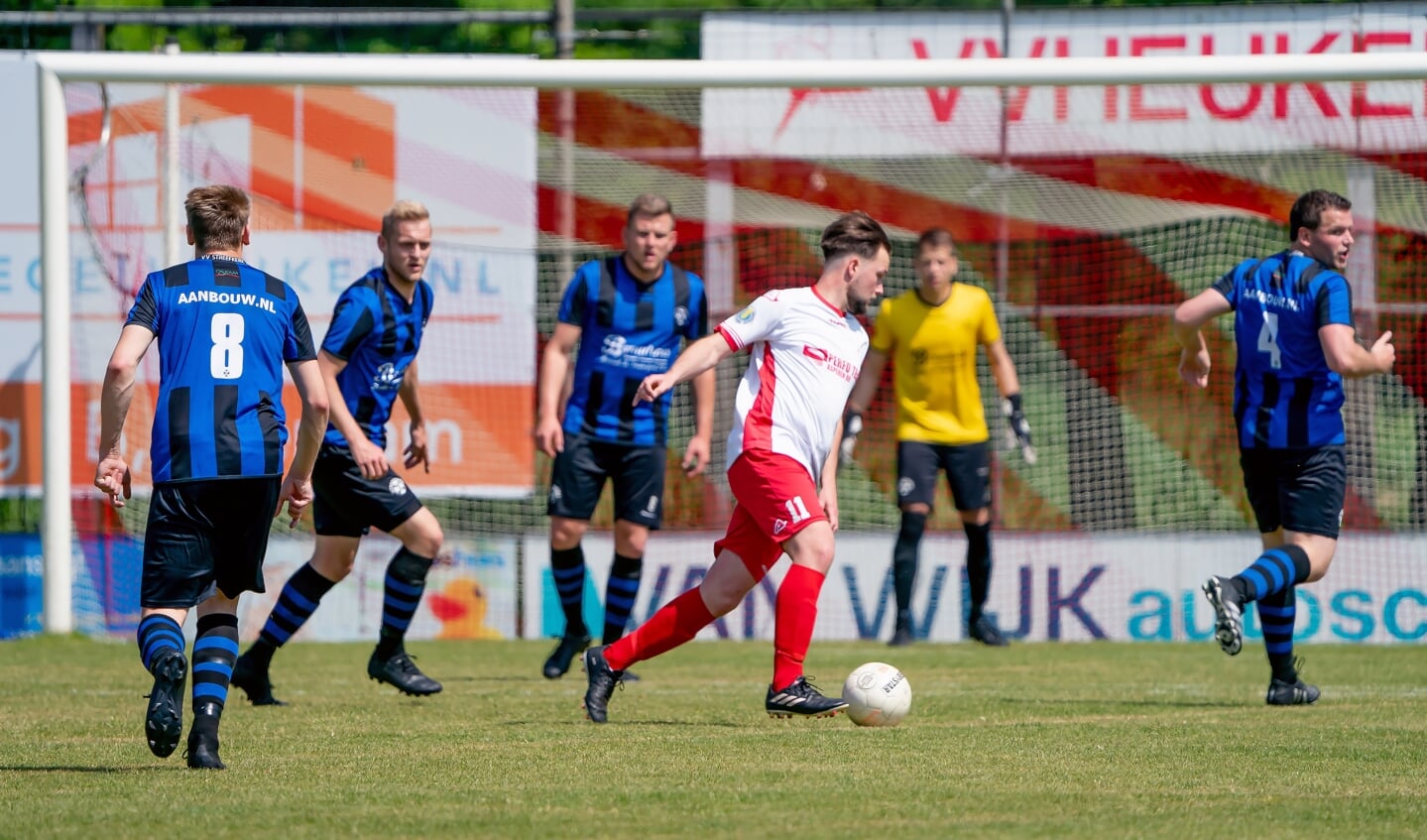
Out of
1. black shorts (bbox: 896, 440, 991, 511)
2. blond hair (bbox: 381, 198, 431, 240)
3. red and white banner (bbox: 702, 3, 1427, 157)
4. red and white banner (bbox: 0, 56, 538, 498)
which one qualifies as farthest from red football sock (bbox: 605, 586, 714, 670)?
red and white banner (bbox: 702, 3, 1427, 157)

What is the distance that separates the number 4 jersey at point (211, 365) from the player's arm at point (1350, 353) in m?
4.02

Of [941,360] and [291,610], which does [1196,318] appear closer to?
[941,360]

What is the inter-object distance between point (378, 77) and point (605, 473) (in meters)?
2.97

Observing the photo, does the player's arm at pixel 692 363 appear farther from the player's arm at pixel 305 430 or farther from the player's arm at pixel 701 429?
the player's arm at pixel 701 429

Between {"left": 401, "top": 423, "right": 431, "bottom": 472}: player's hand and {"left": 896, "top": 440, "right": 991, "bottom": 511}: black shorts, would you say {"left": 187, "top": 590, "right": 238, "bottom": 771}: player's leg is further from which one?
{"left": 896, "top": 440, "right": 991, "bottom": 511}: black shorts

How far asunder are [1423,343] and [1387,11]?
288 centimetres

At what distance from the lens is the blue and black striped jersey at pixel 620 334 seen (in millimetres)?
8547

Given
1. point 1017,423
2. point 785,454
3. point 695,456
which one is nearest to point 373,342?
point 695,456

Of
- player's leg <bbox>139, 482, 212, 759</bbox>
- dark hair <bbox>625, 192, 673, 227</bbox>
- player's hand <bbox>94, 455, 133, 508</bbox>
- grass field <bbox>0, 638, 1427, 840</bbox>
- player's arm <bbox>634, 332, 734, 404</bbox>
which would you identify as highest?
dark hair <bbox>625, 192, 673, 227</bbox>

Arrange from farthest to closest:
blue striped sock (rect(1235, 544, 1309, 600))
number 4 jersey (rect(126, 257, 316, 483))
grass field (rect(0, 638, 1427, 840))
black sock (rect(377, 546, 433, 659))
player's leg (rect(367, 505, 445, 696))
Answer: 1. black sock (rect(377, 546, 433, 659))
2. player's leg (rect(367, 505, 445, 696))
3. blue striped sock (rect(1235, 544, 1309, 600))
4. number 4 jersey (rect(126, 257, 316, 483))
5. grass field (rect(0, 638, 1427, 840))

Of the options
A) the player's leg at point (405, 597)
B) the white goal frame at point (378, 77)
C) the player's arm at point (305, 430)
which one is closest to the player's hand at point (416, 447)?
the player's leg at point (405, 597)

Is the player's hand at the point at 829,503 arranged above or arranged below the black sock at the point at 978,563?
above

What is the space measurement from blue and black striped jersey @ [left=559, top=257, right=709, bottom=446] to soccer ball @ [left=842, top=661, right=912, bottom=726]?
2.55 metres

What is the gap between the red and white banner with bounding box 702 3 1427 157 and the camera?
12.4 metres
